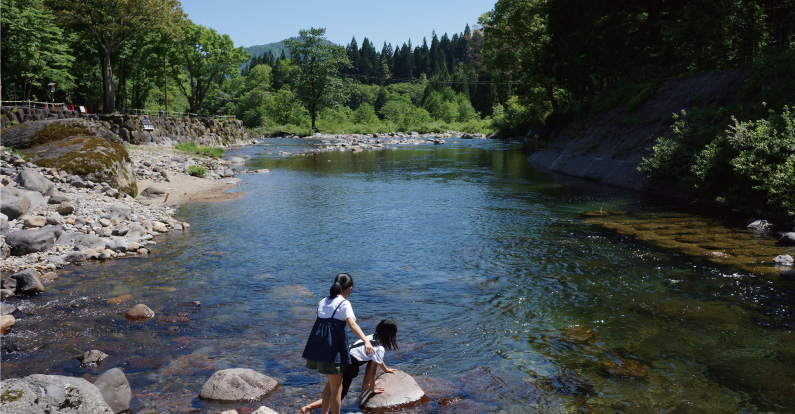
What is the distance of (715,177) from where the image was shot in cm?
2081

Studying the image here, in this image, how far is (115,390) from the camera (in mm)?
6836

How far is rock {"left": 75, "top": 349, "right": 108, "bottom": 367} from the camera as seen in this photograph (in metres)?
8.22

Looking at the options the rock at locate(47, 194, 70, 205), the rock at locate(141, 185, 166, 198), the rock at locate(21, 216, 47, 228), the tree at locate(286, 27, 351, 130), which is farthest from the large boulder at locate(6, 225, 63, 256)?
the tree at locate(286, 27, 351, 130)

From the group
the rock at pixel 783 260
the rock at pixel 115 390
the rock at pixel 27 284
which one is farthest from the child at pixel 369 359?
the rock at pixel 783 260

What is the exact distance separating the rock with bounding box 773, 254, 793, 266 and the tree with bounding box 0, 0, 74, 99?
162ft

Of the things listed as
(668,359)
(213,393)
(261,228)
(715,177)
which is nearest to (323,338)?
(213,393)

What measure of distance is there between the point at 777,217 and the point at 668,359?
12240mm

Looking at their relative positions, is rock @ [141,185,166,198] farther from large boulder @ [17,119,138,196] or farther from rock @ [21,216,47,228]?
rock @ [21,216,47,228]

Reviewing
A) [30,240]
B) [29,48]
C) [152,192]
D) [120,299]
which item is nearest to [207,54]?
[29,48]

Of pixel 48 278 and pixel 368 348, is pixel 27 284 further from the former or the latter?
pixel 368 348

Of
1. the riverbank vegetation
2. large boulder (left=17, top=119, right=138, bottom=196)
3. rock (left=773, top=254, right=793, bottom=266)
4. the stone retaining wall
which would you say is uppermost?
the riverbank vegetation

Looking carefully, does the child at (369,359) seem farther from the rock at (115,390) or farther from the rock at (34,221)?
the rock at (34,221)

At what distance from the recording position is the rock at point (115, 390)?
22.1ft

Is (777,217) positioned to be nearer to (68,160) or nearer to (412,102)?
(68,160)
